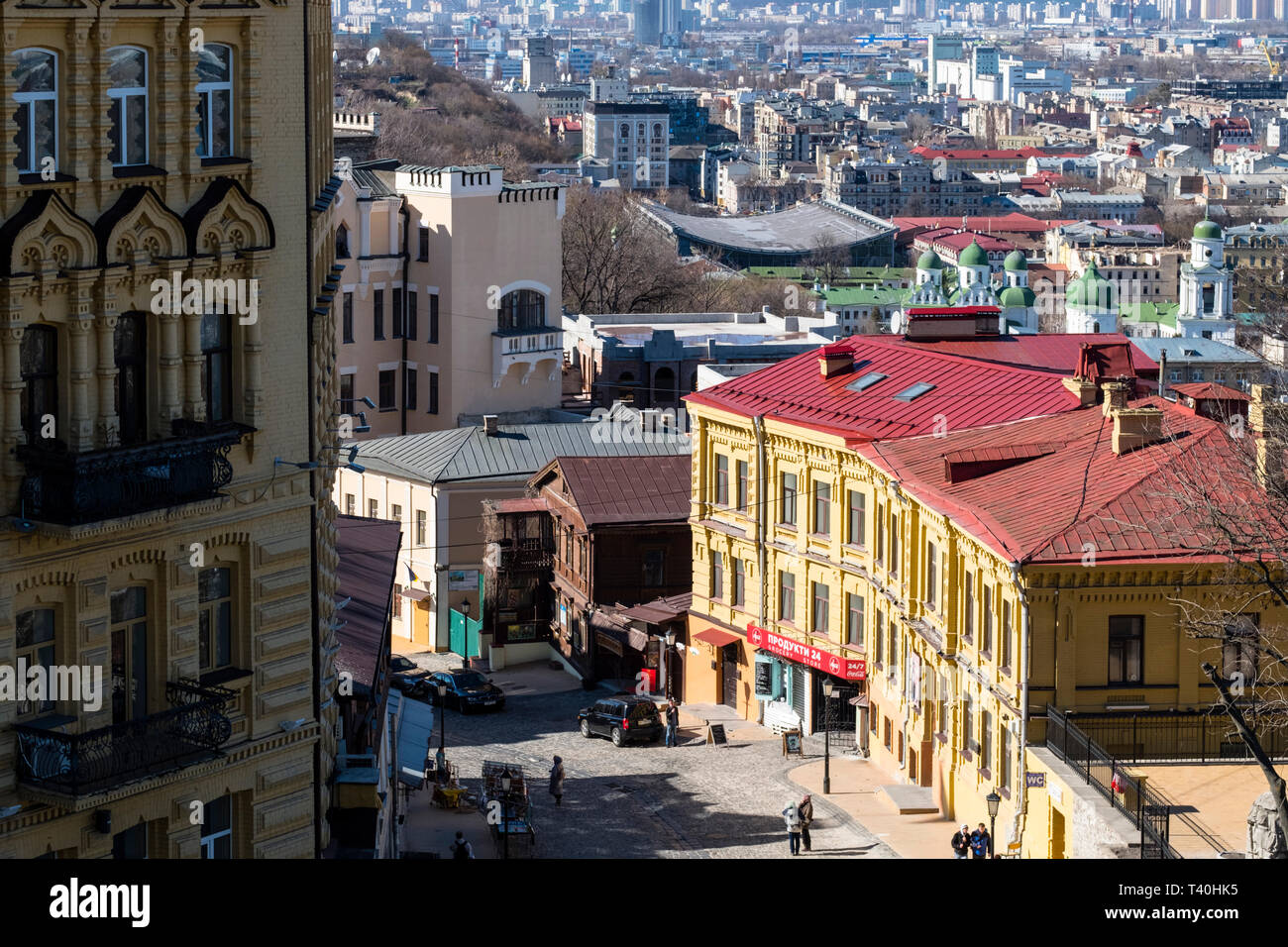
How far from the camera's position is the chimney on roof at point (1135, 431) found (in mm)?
39438

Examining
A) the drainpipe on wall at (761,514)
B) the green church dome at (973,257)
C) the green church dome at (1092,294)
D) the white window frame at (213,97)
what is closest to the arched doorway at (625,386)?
the drainpipe on wall at (761,514)

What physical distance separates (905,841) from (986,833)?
9.95ft

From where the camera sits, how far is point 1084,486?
38.1 metres

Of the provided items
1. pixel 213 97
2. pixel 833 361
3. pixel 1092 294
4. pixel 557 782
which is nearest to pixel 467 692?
pixel 557 782

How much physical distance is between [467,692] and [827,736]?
11.3 meters

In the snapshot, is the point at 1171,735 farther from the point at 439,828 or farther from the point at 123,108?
the point at 123,108

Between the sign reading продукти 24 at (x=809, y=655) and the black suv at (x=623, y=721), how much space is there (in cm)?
290

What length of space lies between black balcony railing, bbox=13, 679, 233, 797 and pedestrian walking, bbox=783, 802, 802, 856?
60.4 ft

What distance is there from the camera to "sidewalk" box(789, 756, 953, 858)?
3931 centimetres

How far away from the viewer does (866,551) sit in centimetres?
4631

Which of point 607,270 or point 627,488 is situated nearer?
point 627,488

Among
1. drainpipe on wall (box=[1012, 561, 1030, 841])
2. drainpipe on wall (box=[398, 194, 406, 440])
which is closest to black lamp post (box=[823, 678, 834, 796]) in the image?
drainpipe on wall (box=[1012, 561, 1030, 841])
